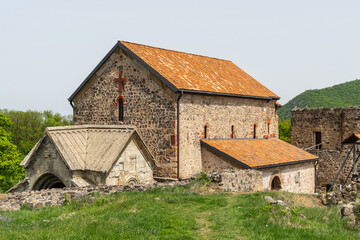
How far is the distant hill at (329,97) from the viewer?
80062 millimetres

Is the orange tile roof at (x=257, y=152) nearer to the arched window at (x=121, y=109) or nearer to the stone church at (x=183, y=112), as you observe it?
the stone church at (x=183, y=112)

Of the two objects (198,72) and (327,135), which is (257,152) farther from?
(327,135)

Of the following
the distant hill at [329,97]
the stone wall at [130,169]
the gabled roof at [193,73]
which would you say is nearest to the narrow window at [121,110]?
the gabled roof at [193,73]

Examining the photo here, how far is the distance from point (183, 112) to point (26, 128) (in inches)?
1639

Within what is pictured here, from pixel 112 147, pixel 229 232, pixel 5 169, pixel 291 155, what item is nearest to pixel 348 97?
pixel 291 155

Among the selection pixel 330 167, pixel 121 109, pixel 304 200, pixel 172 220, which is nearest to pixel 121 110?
pixel 121 109

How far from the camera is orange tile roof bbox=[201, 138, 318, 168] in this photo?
1994 cm

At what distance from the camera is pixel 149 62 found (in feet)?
67.6

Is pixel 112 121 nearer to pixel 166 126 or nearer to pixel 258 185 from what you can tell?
pixel 166 126

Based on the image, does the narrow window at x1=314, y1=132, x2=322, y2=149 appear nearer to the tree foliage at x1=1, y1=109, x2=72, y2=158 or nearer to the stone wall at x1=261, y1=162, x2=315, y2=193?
the stone wall at x1=261, y1=162, x2=315, y2=193

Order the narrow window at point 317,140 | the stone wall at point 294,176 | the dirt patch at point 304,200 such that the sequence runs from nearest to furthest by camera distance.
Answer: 1. the dirt patch at point 304,200
2. the stone wall at point 294,176
3. the narrow window at point 317,140

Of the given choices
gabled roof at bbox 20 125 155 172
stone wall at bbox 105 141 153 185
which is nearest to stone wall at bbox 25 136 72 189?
gabled roof at bbox 20 125 155 172

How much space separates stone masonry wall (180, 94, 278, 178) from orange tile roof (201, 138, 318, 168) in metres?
0.55

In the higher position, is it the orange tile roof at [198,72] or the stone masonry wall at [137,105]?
the orange tile roof at [198,72]
